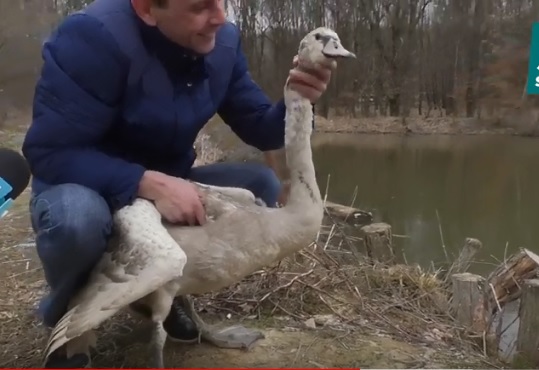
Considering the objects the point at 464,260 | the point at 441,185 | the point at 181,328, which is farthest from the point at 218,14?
the point at 441,185

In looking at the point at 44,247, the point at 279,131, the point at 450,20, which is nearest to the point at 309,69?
the point at 279,131

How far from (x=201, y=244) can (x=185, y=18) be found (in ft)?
1.40

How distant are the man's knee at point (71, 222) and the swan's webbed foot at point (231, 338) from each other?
1.44 feet

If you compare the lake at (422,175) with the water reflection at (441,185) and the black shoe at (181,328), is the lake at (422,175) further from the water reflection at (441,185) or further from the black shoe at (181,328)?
the black shoe at (181,328)

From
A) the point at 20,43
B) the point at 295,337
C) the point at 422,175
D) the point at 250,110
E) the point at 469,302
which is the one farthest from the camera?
the point at 422,175

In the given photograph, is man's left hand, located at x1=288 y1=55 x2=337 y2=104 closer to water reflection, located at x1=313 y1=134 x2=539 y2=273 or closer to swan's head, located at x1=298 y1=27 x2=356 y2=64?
swan's head, located at x1=298 y1=27 x2=356 y2=64

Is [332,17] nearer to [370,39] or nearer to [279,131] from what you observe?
[370,39]

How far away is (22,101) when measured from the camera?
4738 millimetres

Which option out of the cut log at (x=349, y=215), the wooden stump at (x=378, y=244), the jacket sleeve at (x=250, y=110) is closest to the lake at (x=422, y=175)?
the cut log at (x=349, y=215)

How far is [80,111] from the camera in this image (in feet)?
4.17

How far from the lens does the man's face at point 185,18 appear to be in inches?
50.2

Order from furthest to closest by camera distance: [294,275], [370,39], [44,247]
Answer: [370,39], [294,275], [44,247]

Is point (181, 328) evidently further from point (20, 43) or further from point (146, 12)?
point (20, 43)

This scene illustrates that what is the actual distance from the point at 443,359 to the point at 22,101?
3.83 metres
